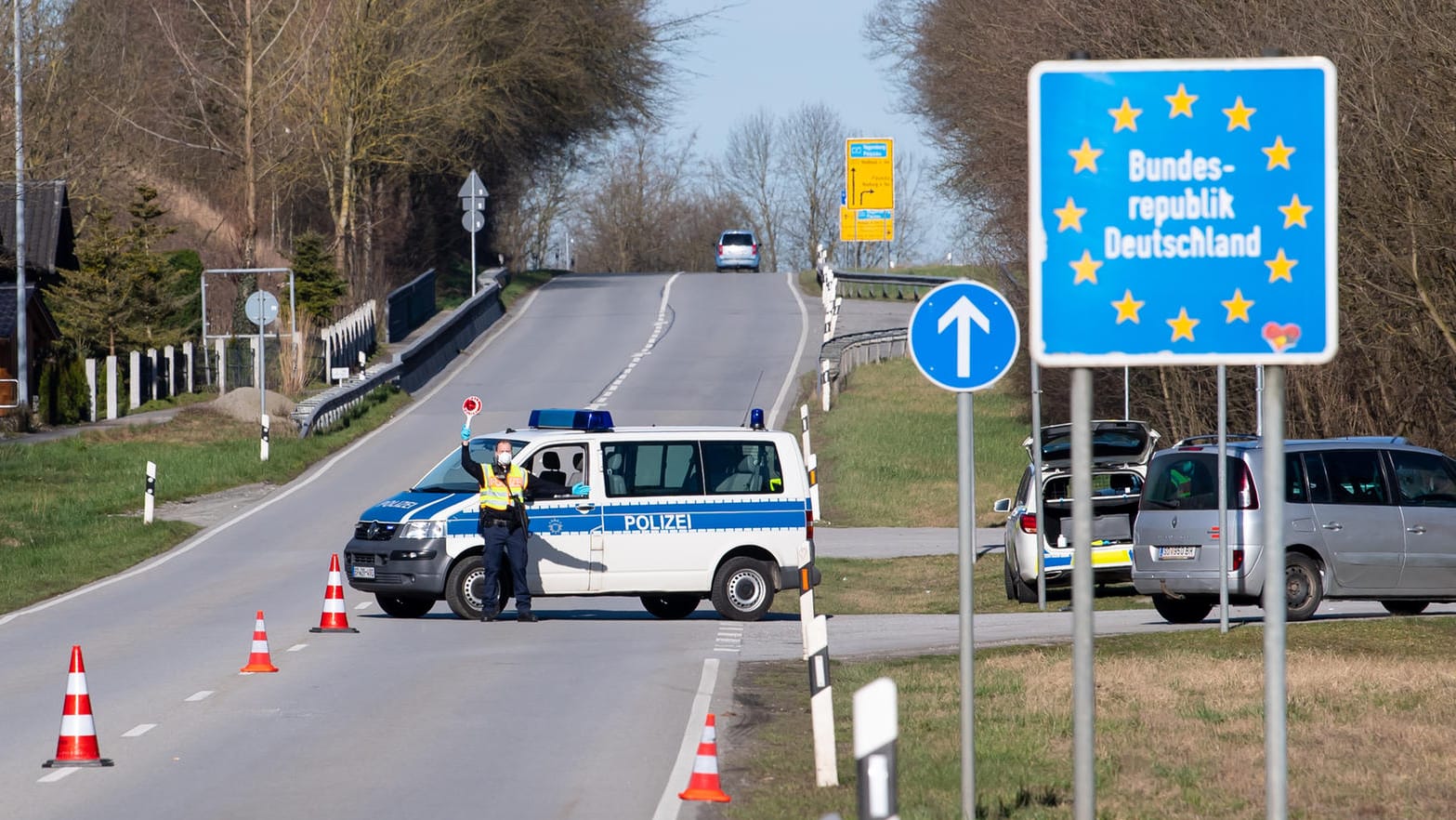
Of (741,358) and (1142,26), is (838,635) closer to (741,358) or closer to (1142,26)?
(1142,26)

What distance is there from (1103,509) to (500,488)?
22.8 feet

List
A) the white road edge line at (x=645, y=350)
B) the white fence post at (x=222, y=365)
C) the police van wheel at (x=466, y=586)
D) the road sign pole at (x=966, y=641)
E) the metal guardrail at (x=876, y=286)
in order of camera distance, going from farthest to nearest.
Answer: the metal guardrail at (x=876, y=286) < the white fence post at (x=222, y=365) < the white road edge line at (x=645, y=350) < the police van wheel at (x=466, y=586) < the road sign pole at (x=966, y=641)

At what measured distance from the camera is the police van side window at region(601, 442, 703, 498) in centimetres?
1919

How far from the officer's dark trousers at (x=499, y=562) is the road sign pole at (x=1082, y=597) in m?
11.6

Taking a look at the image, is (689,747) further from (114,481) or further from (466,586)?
(114,481)

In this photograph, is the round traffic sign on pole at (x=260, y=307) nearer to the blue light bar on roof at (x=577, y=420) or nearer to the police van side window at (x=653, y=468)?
the blue light bar on roof at (x=577, y=420)

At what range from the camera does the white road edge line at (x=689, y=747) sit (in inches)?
378

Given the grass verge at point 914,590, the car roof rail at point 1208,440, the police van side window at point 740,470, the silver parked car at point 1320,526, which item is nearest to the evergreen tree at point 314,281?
the grass verge at point 914,590

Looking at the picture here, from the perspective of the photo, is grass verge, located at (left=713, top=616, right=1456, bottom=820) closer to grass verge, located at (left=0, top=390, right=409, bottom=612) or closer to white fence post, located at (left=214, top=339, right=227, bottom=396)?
grass verge, located at (left=0, top=390, right=409, bottom=612)

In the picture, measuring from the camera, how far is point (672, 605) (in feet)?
67.3

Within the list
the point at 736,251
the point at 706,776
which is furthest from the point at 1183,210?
the point at 736,251

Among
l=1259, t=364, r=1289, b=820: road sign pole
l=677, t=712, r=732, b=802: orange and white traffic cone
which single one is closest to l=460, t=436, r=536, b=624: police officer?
l=677, t=712, r=732, b=802: orange and white traffic cone

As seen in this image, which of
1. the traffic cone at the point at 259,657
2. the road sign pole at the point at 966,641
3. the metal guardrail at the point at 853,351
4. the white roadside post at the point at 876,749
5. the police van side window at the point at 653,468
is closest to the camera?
the white roadside post at the point at 876,749

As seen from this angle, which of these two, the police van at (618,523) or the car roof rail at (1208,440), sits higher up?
the car roof rail at (1208,440)
